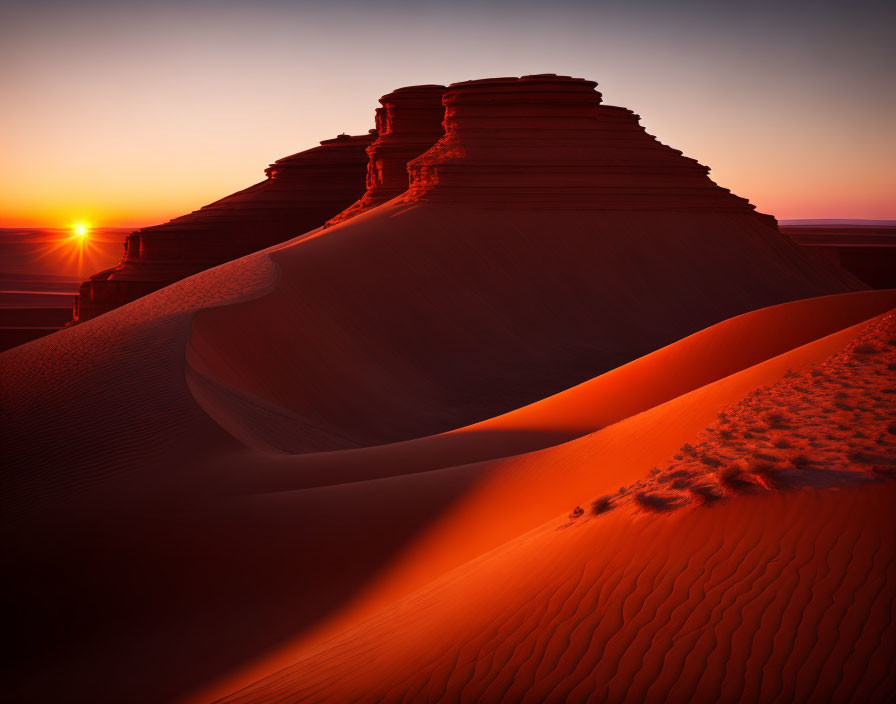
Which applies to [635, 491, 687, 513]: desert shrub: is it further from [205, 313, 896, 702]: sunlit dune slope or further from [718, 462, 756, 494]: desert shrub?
[718, 462, 756, 494]: desert shrub

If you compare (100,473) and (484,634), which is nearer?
(484,634)

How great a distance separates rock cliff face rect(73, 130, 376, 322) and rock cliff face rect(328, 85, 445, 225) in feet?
25.1

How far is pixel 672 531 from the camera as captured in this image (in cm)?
535

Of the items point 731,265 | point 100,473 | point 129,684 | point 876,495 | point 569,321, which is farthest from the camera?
point 731,265

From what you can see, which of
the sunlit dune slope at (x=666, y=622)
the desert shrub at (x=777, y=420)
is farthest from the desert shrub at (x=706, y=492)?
the desert shrub at (x=777, y=420)

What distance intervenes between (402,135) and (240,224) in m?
10.5

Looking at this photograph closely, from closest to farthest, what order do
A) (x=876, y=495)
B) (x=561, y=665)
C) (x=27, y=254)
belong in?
(x=561, y=665) < (x=876, y=495) < (x=27, y=254)

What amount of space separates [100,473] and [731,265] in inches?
981

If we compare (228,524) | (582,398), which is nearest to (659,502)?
(228,524)

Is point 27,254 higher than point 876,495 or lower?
higher

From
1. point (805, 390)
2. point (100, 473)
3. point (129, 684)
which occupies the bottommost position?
point (129, 684)

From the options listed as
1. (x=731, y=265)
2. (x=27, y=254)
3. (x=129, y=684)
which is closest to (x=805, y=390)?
(x=129, y=684)

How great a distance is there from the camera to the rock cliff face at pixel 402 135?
121ft

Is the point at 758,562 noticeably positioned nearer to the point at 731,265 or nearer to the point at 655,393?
the point at 655,393
